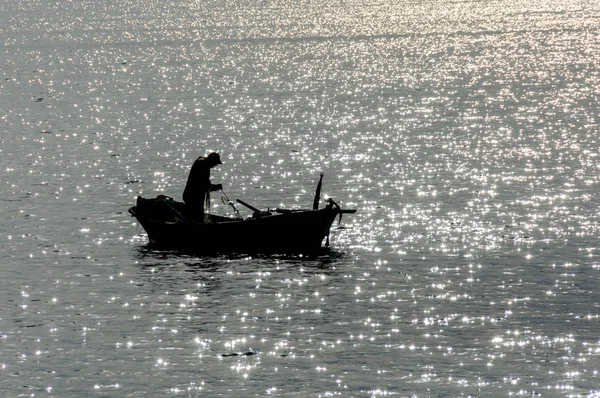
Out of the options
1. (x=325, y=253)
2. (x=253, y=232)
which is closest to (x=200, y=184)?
(x=253, y=232)

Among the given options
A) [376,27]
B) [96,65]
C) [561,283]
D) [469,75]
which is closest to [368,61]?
[469,75]

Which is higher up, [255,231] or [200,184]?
[200,184]

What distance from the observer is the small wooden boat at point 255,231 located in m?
38.2

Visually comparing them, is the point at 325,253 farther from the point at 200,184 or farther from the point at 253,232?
the point at 200,184

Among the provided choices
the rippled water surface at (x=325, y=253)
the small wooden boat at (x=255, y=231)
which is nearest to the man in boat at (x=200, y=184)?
the small wooden boat at (x=255, y=231)

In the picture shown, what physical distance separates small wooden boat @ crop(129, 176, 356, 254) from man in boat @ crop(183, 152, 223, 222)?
18.5 inches

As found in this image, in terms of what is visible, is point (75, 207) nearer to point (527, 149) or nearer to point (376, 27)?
point (527, 149)

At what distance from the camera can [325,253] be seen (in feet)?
128

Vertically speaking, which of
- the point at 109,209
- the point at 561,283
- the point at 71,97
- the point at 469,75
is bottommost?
the point at 561,283

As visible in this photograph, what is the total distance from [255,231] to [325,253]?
2860 mm

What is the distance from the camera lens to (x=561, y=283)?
1346 inches

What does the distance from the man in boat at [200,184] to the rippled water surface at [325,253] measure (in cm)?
203

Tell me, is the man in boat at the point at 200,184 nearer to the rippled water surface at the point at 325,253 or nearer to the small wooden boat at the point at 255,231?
the small wooden boat at the point at 255,231

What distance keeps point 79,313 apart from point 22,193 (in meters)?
21.8
